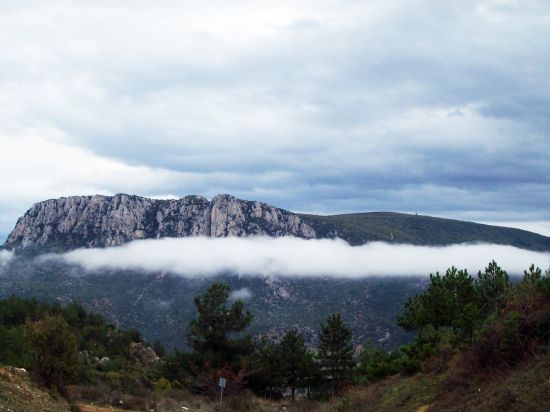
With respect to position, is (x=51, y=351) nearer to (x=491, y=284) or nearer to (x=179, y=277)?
(x=491, y=284)

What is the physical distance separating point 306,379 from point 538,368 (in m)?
29.7

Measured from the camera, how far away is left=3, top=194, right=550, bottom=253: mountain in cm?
13875

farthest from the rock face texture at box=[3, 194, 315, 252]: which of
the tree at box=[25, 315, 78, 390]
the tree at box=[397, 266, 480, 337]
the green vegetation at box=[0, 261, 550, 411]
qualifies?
the tree at box=[25, 315, 78, 390]

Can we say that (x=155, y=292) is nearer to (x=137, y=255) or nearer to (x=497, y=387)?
(x=137, y=255)

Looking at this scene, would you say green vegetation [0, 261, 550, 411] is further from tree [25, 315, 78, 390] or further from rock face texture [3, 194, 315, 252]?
rock face texture [3, 194, 315, 252]

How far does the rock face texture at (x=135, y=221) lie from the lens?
455 ft

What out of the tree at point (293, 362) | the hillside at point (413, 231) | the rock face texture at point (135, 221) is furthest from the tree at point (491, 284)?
the hillside at point (413, 231)

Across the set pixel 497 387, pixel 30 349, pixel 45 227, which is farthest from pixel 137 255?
pixel 497 387

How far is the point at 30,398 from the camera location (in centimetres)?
1933

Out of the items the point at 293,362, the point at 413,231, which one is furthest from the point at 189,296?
the point at 293,362

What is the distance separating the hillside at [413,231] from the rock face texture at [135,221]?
10.0 metres

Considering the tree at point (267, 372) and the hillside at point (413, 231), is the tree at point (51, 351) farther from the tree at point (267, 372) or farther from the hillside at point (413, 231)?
the hillside at point (413, 231)

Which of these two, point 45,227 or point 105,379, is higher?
point 45,227

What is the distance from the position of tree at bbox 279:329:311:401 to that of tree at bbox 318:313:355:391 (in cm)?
156
